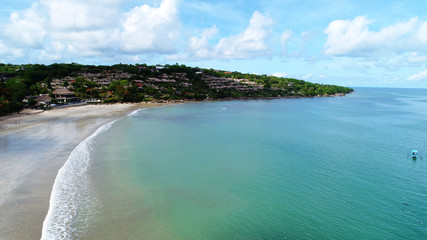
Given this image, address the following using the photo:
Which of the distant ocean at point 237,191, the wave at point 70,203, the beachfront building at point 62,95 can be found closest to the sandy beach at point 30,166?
the wave at point 70,203

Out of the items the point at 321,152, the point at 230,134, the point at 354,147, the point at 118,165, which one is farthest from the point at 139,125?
the point at 354,147

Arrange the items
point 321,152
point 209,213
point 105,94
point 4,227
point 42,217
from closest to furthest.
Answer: point 4,227 < point 42,217 < point 209,213 < point 321,152 < point 105,94

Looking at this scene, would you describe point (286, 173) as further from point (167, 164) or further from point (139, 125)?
point (139, 125)

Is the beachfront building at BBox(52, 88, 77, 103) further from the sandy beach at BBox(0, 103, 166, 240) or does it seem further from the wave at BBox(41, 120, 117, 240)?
the wave at BBox(41, 120, 117, 240)

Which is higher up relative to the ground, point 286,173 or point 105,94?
point 105,94

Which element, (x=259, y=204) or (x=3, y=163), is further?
(x=3, y=163)

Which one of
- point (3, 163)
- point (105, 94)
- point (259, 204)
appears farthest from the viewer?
point (105, 94)

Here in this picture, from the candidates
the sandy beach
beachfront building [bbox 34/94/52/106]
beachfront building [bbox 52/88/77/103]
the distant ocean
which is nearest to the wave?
the distant ocean
